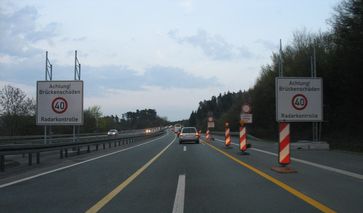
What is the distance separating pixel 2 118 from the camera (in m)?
55.3

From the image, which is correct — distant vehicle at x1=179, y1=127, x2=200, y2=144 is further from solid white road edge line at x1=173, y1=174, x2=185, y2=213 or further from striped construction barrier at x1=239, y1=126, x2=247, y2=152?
solid white road edge line at x1=173, y1=174, x2=185, y2=213

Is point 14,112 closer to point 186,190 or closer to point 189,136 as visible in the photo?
point 189,136

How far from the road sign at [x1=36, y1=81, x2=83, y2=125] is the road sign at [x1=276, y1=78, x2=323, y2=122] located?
43.2ft

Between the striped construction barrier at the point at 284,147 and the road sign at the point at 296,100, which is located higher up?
the road sign at the point at 296,100

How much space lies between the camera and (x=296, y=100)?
19.5 metres

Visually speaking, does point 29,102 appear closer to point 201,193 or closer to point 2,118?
point 2,118

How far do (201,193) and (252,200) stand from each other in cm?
148

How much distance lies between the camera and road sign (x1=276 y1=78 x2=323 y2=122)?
18.9 metres

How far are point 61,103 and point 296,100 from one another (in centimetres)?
1432

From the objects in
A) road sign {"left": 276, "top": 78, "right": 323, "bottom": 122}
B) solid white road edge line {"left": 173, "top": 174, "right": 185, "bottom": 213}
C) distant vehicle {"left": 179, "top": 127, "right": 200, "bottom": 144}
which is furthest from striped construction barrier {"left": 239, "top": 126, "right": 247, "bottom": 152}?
distant vehicle {"left": 179, "top": 127, "right": 200, "bottom": 144}

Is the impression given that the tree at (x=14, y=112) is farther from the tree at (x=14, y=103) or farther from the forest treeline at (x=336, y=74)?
the forest treeline at (x=336, y=74)

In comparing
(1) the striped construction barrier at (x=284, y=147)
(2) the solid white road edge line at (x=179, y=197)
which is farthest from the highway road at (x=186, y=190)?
(1) the striped construction barrier at (x=284, y=147)

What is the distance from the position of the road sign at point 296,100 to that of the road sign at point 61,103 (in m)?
13.2

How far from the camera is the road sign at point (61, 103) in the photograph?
2830 cm
